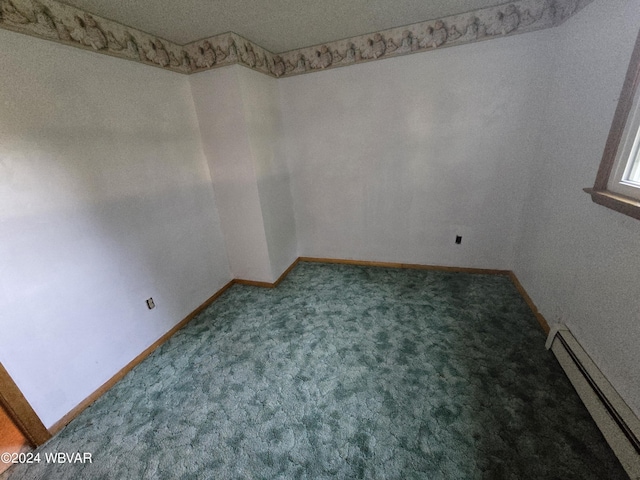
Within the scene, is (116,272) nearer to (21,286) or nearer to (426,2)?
(21,286)

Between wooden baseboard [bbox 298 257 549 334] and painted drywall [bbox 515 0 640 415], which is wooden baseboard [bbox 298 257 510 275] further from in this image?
painted drywall [bbox 515 0 640 415]

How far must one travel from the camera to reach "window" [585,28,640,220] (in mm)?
1221

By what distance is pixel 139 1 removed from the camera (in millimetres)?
1510

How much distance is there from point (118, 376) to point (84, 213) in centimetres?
117

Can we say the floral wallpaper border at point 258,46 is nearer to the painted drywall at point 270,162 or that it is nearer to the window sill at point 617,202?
the painted drywall at point 270,162

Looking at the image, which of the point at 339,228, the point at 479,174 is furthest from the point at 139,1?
→ the point at 479,174

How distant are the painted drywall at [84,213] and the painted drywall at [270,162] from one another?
0.57 m

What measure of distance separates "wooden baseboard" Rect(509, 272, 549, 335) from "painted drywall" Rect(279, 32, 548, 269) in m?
0.18

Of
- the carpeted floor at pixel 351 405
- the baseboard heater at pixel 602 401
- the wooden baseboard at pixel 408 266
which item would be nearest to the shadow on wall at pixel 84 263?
the carpeted floor at pixel 351 405

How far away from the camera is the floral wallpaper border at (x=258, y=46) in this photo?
1413 millimetres

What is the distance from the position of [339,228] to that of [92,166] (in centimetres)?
230

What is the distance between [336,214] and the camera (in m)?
3.08

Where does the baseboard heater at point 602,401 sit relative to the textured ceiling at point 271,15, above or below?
below

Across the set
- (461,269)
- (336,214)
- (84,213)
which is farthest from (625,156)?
(84,213)
